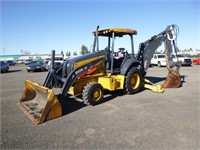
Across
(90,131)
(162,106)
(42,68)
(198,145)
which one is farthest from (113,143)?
(42,68)

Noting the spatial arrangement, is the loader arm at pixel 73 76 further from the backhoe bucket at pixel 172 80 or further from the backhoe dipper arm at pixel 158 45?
the backhoe bucket at pixel 172 80

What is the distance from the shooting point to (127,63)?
8.20 meters

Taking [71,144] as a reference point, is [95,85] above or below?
above

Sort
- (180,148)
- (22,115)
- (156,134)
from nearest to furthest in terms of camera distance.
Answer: (180,148) < (156,134) < (22,115)

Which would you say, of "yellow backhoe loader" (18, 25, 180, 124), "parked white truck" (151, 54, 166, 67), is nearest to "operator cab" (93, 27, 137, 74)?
"yellow backhoe loader" (18, 25, 180, 124)

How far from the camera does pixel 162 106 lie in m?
6.47

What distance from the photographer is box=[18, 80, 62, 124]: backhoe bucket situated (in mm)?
5250

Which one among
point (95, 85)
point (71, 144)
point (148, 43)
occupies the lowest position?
point (71, 144)

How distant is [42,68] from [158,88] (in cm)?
1852

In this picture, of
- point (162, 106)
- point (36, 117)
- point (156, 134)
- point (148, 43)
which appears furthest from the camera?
point (148, 43)

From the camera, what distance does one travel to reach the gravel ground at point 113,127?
13.1 ft

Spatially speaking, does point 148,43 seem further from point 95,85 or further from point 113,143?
point 113,143

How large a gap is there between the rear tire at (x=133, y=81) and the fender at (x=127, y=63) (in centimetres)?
20

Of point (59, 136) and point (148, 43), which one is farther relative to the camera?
point (148, 43)
